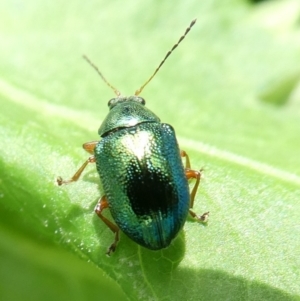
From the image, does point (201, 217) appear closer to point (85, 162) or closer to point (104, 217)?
point (104, 217)

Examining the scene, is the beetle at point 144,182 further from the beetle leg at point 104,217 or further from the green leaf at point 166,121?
the green leaf at point 166,121

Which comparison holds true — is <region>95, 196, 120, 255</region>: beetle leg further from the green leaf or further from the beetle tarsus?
the beetle tarsus

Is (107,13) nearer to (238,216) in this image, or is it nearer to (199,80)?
(199,80)

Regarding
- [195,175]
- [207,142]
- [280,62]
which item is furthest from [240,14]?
[195,175]

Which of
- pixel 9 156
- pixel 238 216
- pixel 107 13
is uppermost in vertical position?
pixel 9 156

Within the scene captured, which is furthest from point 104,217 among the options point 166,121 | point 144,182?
point 166,121

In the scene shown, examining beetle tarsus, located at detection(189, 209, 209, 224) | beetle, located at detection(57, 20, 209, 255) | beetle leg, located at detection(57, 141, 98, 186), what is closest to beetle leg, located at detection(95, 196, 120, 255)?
beetle, located at detection(57, 20, 209, 255)

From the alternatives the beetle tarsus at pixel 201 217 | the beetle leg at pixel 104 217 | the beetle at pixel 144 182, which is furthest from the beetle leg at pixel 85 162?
the beetle tarsus at pixel 201 217

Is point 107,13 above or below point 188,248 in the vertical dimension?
above
